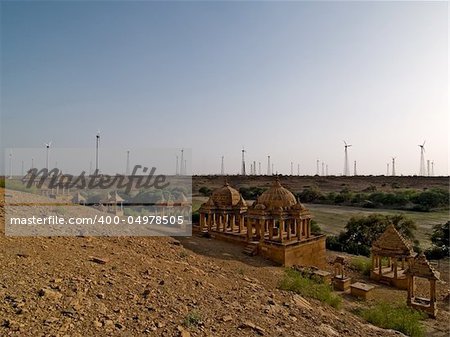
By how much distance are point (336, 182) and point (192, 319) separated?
87130mm

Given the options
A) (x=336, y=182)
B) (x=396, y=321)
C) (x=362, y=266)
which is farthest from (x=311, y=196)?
(x=396, y=321)

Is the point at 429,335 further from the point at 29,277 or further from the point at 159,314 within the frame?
the point at 29,277

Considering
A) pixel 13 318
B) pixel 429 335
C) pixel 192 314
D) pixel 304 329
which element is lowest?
pixel 429 335

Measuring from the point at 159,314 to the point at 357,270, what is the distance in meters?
15.4

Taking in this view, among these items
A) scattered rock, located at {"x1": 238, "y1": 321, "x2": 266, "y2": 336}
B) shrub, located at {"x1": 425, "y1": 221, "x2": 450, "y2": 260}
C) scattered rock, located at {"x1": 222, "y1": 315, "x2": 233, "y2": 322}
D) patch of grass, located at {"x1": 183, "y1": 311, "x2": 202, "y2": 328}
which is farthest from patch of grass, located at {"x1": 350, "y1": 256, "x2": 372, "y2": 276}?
patch of grass, located at {"x1": 183, "y1": 311, "x2": 202, "y2": 328}

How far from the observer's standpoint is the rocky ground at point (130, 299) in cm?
503

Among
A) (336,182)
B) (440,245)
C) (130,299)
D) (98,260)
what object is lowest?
(440,245)

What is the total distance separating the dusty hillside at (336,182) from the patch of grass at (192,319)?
70.4 meters

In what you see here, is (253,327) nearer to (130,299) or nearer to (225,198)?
(130,299)

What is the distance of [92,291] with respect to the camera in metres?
5.94

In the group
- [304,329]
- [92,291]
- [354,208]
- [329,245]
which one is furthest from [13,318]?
[354,208]

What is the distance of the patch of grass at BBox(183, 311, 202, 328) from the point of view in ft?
18.3

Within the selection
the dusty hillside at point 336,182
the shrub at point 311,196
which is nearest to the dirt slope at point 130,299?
the shrub at point 311,196

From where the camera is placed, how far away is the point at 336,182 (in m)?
87.9
